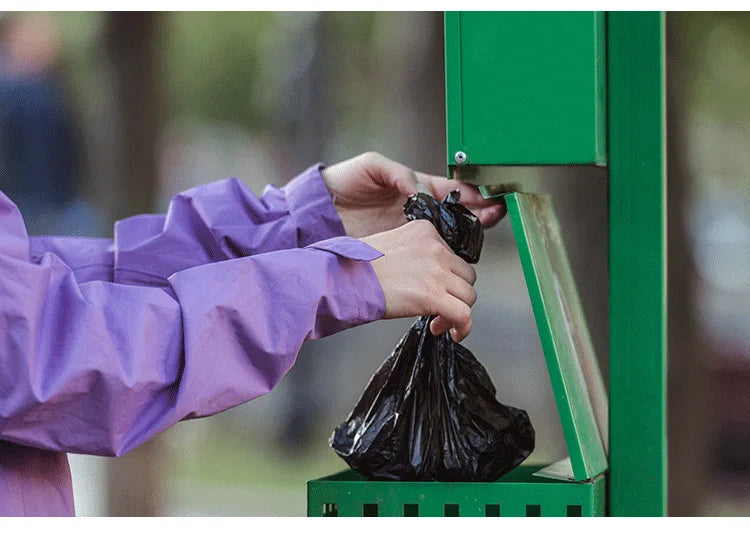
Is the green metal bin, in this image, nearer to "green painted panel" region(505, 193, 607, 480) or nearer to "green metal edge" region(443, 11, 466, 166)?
"green painted panel" region(505, 193, 607, 480)

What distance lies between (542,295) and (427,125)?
421cm

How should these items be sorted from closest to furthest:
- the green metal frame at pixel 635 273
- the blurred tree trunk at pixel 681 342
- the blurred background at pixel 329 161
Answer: the green metal frame at pixel 635 273 → the blurred tree trunk at pixel 681 342 → the blurred background at pixel 329 161

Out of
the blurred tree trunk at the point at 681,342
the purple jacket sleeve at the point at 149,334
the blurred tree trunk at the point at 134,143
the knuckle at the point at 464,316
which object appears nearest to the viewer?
the purple jacket sleeve at the point at 149,334

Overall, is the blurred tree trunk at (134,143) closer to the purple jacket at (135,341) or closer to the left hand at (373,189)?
the left hand at (373,189)

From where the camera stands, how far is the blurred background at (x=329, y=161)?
509cm

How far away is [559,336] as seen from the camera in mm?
1948

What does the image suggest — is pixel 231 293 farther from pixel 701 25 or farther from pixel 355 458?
pixel 701 25

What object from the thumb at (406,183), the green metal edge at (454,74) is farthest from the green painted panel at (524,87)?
the thumb at (406,183)

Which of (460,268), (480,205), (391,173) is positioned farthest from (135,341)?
(391,173)

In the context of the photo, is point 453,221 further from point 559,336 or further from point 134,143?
point 134,143

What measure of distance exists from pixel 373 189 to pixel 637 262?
0.68m

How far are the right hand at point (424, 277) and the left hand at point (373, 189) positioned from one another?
440 millimetres

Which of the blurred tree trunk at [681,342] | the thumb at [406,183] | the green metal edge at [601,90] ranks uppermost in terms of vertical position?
the green metal edge at [601,90]

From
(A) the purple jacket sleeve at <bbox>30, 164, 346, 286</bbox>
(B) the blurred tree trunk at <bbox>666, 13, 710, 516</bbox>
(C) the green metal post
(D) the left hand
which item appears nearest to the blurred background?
(B) the blurred tree trunk at <bbox>666, 13, 710, 516</bbox>
